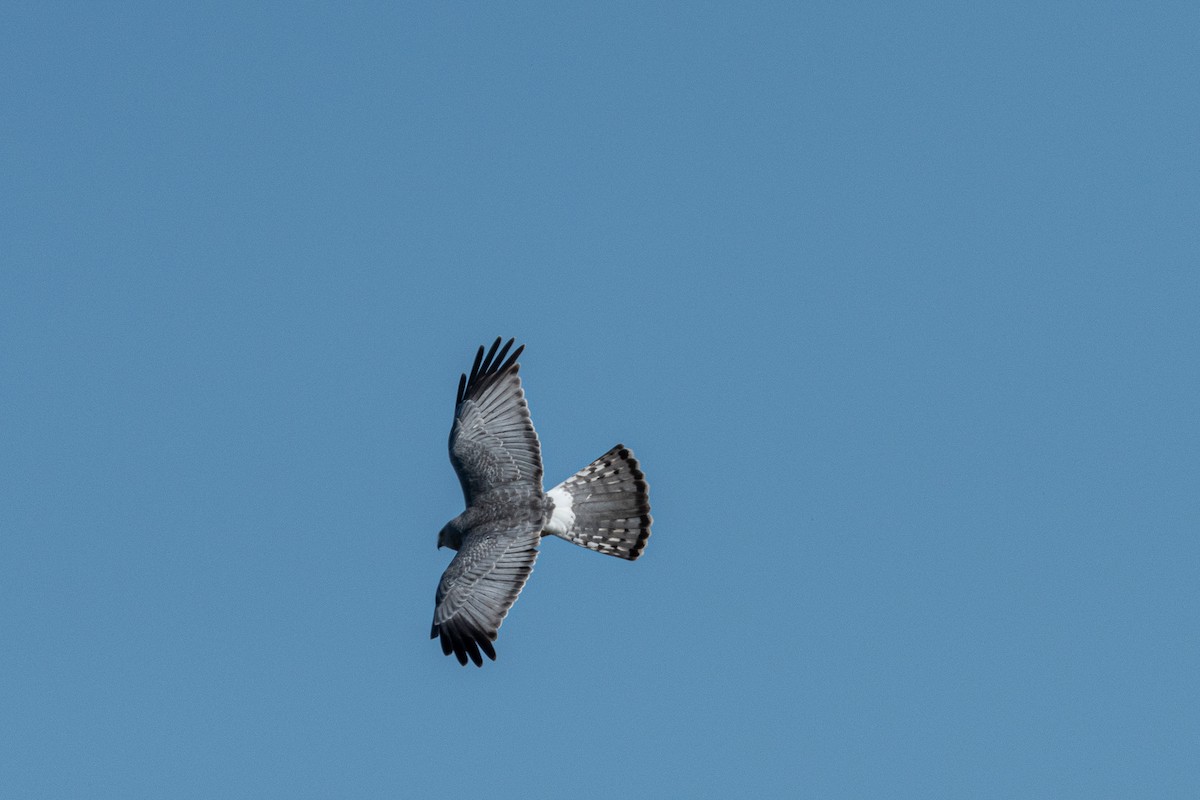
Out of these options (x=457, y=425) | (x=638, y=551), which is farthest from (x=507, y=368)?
(x=638, y=551)

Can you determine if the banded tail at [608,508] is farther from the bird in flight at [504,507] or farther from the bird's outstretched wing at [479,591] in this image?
the bird's outstretched wing at [479,591]

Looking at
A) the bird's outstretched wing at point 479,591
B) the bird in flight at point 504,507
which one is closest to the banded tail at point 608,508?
the bird in flight at point 504,507

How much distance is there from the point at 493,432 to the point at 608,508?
146 centimetres

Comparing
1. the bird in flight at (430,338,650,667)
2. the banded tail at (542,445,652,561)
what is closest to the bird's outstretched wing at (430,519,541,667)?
the bird in flight at (430,338,650,667)

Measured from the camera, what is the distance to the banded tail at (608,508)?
67.6ft

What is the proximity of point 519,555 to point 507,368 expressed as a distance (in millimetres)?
2697

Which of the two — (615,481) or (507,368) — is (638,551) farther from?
(507,368)

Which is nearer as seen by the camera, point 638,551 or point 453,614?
point 453,614

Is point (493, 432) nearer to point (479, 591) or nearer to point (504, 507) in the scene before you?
point (504, 507)

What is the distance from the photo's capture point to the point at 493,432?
20.8 metres

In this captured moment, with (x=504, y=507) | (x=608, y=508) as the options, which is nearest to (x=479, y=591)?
(x=504, y=507)

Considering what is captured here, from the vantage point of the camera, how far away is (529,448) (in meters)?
20.5

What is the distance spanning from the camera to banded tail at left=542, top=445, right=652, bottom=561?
20.6 m

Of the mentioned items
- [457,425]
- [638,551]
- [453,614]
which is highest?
[457,425]
